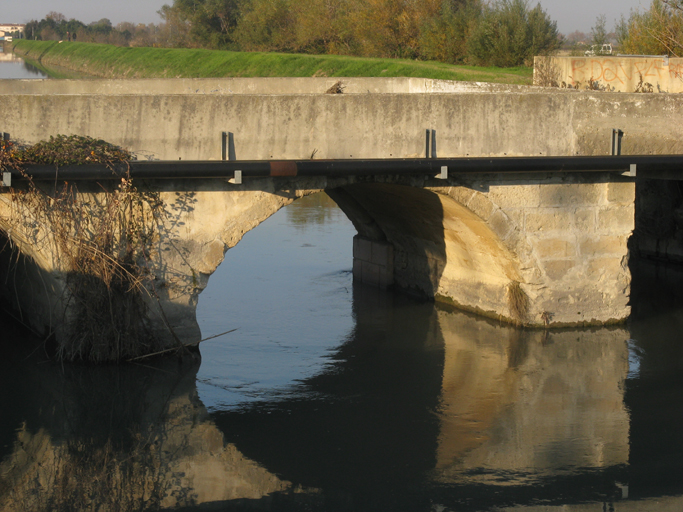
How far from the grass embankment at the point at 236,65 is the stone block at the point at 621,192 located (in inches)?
266

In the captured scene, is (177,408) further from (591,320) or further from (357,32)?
(357,32)

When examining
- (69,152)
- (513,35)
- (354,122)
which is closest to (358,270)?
(354,122)

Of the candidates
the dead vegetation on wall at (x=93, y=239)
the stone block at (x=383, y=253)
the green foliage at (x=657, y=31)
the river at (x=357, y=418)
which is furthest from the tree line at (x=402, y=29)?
the dead vegetation on wall at (x=93, y=239)

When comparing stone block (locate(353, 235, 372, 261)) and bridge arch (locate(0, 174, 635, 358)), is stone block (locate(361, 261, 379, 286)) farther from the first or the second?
bridge arch (locate(0, 174, 635, 358))

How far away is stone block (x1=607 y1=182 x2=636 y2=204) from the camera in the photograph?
9750mm

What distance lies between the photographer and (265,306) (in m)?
11.5

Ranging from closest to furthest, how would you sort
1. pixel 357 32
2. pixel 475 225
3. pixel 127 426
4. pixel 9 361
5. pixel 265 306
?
pixel 127 426
pixel 9 361
pixel 475 225
pixel 265 306
pixel 357 32

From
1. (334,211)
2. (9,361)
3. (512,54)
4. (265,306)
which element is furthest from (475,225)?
(512,54)

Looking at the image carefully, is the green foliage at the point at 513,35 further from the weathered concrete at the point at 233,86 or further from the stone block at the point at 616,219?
the stone block at the point at 616,219

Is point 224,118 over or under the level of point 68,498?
over

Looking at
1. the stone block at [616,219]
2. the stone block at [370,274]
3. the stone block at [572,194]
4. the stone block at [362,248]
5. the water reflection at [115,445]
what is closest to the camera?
the water reflection at [115,445]

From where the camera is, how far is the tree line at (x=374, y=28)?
2192 centimetres

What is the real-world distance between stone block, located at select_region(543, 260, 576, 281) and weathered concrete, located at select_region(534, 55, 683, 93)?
3.78 metres

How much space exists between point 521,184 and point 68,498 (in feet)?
19.1
